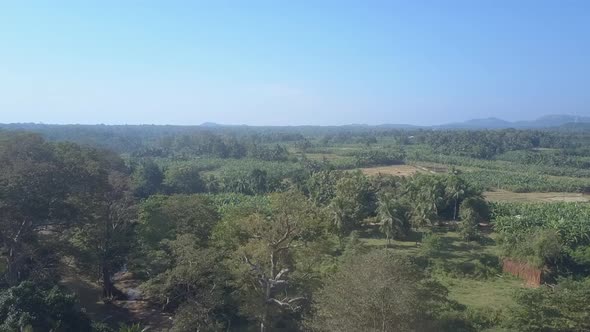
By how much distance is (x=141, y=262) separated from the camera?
19.6m

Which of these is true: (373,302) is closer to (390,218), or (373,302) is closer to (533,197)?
(390,218)

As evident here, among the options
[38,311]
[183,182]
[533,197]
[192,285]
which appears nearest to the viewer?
[38,311]

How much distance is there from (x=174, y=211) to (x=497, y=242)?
20.5 metres

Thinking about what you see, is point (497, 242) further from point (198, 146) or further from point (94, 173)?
point (198, 146)

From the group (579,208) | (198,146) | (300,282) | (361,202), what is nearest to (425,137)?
(198,146)

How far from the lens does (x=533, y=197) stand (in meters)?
53.6

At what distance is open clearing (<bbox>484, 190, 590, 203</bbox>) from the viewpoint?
51.5 meters

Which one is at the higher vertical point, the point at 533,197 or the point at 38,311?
the point at 38,311

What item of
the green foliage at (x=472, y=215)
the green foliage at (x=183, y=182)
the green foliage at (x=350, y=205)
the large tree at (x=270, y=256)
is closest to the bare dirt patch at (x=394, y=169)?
the green foliage at (x=183, y=182)

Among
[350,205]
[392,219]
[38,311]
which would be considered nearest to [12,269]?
[38,311]

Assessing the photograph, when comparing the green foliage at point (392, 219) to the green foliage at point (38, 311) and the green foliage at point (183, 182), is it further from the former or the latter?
the green foliage at point (183, 182)

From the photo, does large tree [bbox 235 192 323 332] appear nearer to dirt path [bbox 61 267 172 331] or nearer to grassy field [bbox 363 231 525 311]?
dirt path [bbox 61 267 172 331]

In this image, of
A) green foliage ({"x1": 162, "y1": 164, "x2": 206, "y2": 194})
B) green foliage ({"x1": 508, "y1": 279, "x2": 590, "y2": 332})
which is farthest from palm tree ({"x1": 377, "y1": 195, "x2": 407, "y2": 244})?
green foliage ({"x1": 162, "y1": 164, "x2": 206, "y2": 194})

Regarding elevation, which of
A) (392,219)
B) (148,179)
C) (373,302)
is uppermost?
(373,302)
